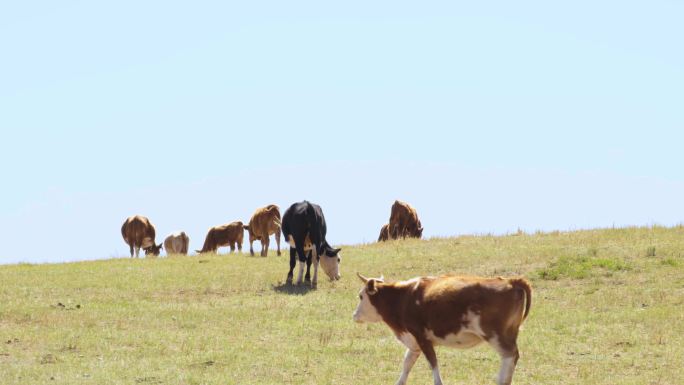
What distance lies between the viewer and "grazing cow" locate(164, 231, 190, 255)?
50969 millimetres

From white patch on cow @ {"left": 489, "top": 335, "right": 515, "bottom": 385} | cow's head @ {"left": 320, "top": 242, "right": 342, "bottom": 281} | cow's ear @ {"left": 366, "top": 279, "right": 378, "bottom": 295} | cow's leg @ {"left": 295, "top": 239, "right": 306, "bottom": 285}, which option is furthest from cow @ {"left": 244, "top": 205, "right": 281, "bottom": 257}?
white patch on cow @ {"left": 489, "top": 335, "right": 515, "bottom": 385}

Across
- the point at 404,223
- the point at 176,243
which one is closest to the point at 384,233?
the point at 404,223

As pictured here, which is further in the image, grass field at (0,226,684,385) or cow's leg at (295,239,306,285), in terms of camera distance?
cow's leg at (295,239,306,285)

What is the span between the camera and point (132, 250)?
154ft

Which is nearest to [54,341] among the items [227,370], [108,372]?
[108,372]

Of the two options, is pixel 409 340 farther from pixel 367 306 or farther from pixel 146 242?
pixel 146 242

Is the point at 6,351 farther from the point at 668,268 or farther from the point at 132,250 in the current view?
the point at 132,250

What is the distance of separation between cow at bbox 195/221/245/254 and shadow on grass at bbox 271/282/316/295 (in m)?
21.4

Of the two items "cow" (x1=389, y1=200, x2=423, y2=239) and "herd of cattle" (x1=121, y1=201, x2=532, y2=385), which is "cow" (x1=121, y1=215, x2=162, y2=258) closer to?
"cow" (x1=389, y1=200, x2=423, y2=239)

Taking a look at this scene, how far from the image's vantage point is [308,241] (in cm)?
2789

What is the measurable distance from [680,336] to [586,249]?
988cm

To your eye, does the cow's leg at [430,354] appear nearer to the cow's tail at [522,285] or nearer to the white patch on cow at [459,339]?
the white patch on cow at [459,339]

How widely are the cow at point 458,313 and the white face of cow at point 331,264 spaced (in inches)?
501

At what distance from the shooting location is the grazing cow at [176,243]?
167ft
